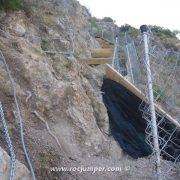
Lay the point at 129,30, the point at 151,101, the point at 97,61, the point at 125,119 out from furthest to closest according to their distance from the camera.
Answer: the point at 129,30
the point at 97,61
the point at 125,119
the point at 151,101

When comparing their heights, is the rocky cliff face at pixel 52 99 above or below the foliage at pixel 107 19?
below


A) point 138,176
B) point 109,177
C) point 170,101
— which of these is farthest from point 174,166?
point 170,101

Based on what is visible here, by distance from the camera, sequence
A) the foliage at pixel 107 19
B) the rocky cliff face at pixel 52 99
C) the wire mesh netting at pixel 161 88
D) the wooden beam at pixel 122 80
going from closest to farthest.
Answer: the rocky cliff face at pixel 52 99, the wire mesh netting at pixel 161 88, the wooden beam at pixel 122 80, the foliage at pixel 107 19

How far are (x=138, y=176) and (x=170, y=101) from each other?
8.56m

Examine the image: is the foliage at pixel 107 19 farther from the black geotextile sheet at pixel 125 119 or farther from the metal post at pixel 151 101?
the metal post at pixel 151 101

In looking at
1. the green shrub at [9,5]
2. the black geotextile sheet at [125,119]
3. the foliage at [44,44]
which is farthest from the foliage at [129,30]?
the green shrub at [9,5]

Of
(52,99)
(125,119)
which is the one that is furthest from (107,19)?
(52,99)

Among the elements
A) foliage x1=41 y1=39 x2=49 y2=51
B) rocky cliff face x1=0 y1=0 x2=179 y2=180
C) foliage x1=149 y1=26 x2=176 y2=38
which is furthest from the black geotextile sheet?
foliage x1=149 y1=26 x2=176 y2=38

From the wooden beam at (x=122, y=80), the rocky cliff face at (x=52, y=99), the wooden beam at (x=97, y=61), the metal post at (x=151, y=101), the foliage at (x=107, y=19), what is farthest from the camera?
the foliage at (x=107, y=19)

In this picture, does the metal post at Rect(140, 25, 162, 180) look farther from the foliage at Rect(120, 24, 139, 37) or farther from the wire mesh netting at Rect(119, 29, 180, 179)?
the foliage at Rect(120, 24, 139, 37)

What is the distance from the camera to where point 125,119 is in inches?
541

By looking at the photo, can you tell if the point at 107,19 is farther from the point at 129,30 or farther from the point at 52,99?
the point at 52,99

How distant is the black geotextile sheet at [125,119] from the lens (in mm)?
13172

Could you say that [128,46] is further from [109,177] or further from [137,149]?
[109,177]
